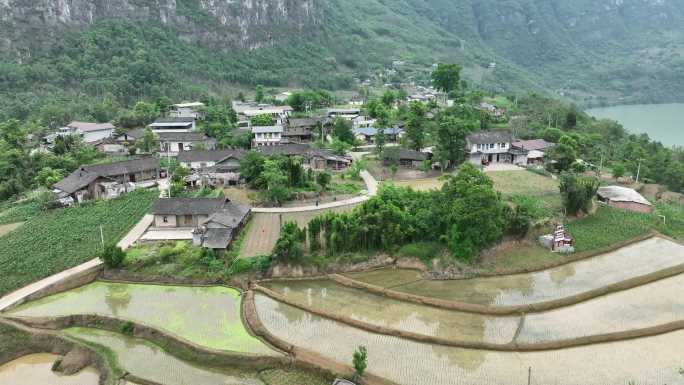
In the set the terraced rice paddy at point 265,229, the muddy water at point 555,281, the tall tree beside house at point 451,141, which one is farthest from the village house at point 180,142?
the muddy water at point 555,281

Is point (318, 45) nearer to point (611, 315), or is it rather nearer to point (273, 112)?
point (273, 112)

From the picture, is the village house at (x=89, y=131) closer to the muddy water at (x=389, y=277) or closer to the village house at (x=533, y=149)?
the muddy water at (x=389, y=277)

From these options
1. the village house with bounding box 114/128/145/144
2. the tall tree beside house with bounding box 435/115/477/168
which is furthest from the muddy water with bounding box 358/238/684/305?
the village house with bounding box 114/128/145/144

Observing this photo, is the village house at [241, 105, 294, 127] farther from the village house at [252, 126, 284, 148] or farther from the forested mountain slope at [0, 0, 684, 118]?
the forested mountain slope at [0, 0, 684, 118]

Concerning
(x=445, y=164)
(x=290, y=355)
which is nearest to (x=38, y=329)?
(x=290, y=355)

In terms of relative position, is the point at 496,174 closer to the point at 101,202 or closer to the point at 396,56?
the point at 101,202
